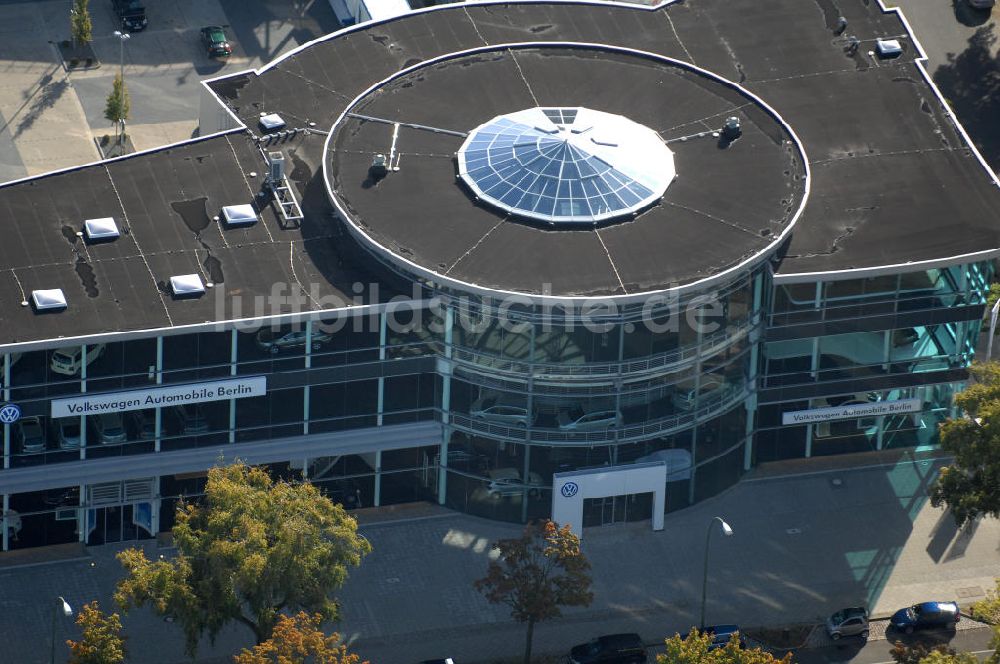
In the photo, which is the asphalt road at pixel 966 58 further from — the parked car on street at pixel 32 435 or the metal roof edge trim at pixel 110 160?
the parked car on street at pixel 32 435

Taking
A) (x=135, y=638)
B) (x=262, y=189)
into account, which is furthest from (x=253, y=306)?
(x=135, y=638)

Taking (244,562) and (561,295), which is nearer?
(244,562)

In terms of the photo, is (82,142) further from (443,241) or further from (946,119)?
(946,119)

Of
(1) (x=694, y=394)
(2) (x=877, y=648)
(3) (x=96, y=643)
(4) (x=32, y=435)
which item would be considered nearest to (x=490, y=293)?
(1) (x=694, y=394)

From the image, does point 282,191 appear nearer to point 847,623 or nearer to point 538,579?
point 538,579

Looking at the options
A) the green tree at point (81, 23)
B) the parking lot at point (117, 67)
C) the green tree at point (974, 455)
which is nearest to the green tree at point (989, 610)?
the green tree at point (974, 455)

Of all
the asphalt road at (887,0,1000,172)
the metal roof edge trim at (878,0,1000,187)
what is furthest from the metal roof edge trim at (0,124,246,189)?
the asphalt road at (887,0,1000,172)
